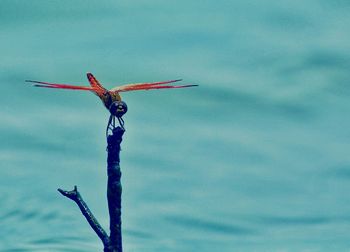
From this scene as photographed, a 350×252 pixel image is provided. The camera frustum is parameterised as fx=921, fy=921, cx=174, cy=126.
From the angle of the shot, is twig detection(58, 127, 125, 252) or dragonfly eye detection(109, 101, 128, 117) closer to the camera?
twig detection(58, 127, 125, 252)

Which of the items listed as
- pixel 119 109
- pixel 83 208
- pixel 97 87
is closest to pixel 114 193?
pixel 83 208

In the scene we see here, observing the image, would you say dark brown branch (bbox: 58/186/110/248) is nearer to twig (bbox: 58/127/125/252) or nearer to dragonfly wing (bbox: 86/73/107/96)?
twig (bbox: 58/127/125/252)

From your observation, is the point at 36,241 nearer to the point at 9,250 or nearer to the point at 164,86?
the point at 9,250

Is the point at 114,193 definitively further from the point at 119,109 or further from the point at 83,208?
the point at 119,109

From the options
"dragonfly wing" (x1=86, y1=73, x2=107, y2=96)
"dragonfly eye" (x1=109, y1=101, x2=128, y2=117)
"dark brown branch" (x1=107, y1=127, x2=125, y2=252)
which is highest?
"dragonfly wing" (x1=86, y1=73, x2=107, y2=96)

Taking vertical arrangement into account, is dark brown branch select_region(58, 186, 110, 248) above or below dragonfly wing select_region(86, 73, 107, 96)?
below

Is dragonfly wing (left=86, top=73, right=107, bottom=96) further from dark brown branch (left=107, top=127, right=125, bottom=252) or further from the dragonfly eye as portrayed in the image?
dark brown branch (left=107, top=127, right=125, bottom=252)

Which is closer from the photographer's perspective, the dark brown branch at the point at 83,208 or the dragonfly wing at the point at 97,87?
the dark brown branch at the point at 83,208

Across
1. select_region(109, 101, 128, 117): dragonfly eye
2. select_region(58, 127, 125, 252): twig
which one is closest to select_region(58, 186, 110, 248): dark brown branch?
select_region(58, 127, 125, 252): twig

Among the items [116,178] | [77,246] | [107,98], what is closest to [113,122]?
[107,98]

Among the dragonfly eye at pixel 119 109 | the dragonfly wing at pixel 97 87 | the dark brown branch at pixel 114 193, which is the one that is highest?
the dragonfly wing at pixel 97 87

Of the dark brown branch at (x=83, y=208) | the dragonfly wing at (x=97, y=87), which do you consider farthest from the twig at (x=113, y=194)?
the dragonfly wing at (x=97, y=87)

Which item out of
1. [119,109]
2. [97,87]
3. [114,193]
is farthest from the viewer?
[97,87]

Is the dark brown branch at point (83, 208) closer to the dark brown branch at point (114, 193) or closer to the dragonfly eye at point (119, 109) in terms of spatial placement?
the dark brown branch at point (114, 193)
